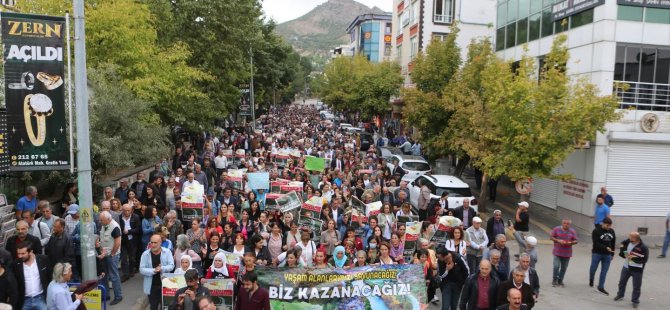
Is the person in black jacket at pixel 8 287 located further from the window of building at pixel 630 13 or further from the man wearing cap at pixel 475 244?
the window of building at pixel 630 13

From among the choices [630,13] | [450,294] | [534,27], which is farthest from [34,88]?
[534,27]

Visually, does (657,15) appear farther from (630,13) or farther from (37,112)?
(37,112)

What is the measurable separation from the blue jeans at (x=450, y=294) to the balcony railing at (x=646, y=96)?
1212 cm

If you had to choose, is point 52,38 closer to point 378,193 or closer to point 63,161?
point 63,161

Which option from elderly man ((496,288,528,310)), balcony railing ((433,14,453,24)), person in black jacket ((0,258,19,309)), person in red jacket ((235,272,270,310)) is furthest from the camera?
balcony railing ((433,14,453,24))

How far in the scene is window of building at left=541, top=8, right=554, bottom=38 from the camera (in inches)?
813

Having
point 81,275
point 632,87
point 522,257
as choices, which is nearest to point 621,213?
point 632,87

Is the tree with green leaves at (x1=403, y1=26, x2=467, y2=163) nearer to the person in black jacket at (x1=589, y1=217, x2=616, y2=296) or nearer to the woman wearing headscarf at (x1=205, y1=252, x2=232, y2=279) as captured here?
the person in black jacket at (x1=589, y1=217, x2=616, y2=296)

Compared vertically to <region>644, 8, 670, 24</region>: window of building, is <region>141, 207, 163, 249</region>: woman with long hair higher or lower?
lower

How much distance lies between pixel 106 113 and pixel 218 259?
8722 millimetres

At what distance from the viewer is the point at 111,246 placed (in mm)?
9805

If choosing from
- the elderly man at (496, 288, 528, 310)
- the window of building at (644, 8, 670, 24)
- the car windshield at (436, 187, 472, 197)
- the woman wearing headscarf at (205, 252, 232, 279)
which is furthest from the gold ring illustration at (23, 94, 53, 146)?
the window of building at (644, 8, 670, 24)

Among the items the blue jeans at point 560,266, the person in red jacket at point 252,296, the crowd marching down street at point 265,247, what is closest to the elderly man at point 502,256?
the crowd marching down street at point 265,247

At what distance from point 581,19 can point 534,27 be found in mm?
3161
